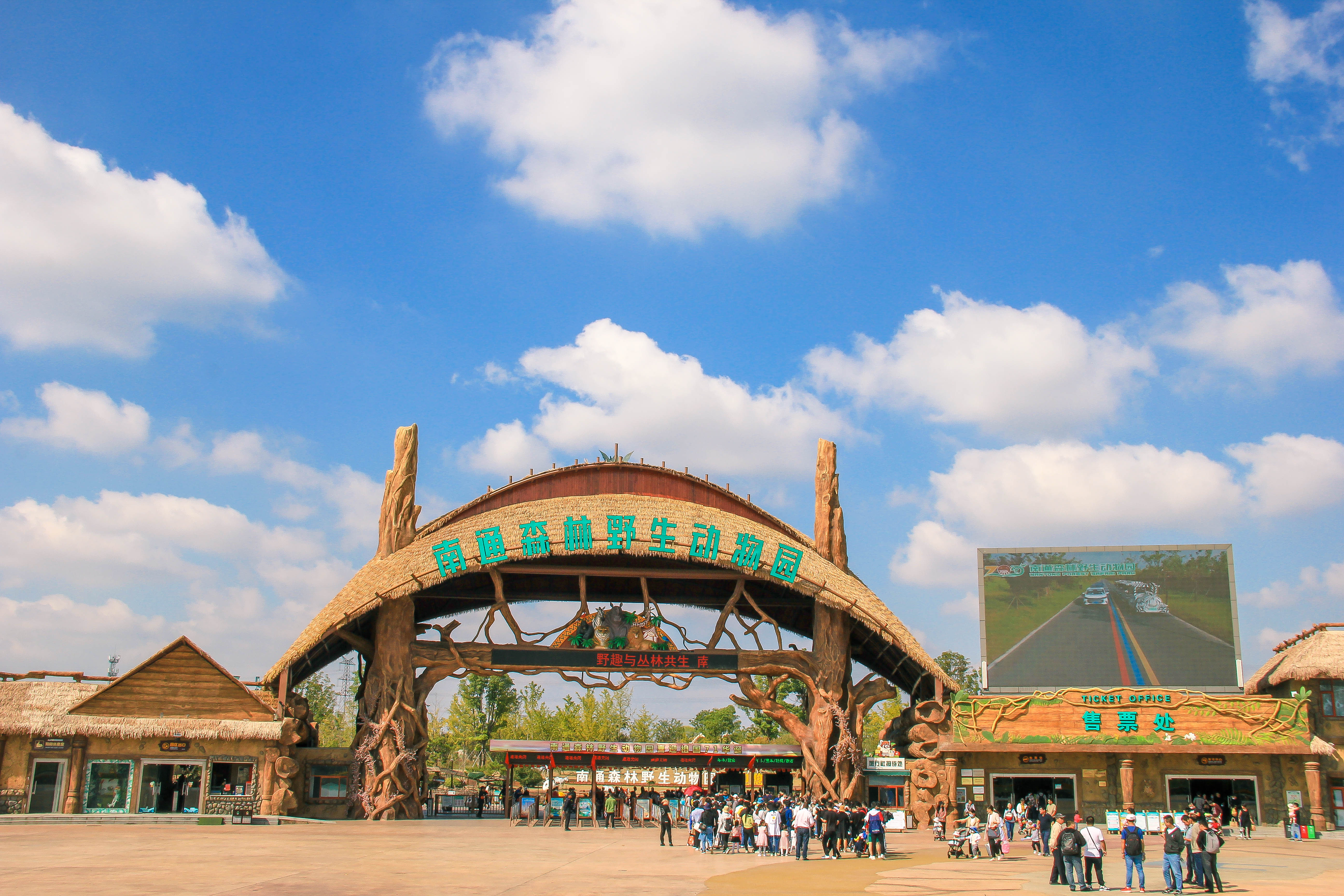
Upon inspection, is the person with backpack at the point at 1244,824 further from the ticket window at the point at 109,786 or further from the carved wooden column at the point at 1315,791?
the ticket window at the point at 109,786

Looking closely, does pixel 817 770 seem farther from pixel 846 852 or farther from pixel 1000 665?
pixel 1000 665

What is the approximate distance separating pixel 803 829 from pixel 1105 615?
31626 millimetres

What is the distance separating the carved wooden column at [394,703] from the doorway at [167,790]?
5.77 meters

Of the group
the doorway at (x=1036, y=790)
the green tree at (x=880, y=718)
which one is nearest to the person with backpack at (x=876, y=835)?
the doorway at (x=1036, y=790)

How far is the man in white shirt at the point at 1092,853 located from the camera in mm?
19469

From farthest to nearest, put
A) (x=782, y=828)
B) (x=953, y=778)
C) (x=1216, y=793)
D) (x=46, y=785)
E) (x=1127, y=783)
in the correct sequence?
(x=953, y=778) < (x=1216, y=793) < (x=1127, y=783) < (x=46, y=785) < (x=782, y=828)

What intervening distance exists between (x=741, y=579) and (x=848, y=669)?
18.0 ft

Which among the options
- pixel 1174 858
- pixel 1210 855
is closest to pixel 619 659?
pixel 1174 858

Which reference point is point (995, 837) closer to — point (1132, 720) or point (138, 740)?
point (1132, 720)

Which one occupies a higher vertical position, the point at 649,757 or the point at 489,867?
the point at 649,757

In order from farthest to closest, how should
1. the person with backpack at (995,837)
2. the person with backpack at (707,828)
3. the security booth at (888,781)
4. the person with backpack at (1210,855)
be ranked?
the security booth at (888,781) → the person with backpack at (707,828) → the person with backpack at (995,837) → the person with backpack at (1210,855)

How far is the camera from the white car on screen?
50750mm

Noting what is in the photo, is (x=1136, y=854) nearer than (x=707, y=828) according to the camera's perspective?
Yes

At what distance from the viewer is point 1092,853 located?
64.0 ft
